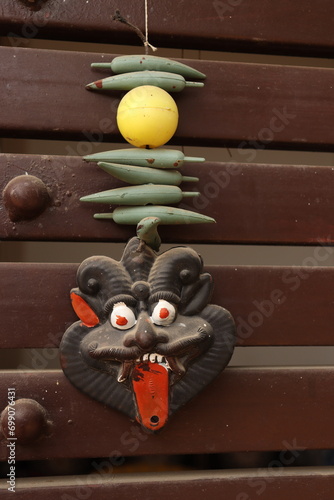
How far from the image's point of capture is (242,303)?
0.96 meters

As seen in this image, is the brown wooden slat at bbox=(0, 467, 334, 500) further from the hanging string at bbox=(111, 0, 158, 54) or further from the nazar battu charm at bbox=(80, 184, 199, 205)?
the hanging string at bbox=(111, 0, 158, 54)

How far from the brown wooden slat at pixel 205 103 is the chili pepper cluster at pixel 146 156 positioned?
0.06m

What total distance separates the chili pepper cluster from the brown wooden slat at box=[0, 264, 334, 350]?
0.41 feet

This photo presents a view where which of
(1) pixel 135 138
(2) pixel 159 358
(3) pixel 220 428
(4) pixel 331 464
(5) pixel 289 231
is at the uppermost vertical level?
(1) pixel 135 138

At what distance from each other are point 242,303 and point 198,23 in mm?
444

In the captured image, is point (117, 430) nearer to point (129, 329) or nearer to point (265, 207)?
point (129, 329)

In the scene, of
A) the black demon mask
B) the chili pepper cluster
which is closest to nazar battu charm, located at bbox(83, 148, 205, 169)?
the chili pepper cluster

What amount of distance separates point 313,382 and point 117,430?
307mm

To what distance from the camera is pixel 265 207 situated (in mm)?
980

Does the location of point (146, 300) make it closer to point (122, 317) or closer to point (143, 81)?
point (122, 317)

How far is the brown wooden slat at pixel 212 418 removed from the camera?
913mm

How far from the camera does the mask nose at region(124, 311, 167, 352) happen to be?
0.81 m

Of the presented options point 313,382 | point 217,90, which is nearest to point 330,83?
point 217,90

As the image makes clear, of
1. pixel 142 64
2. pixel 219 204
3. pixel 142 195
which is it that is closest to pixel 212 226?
pixel 219 204
